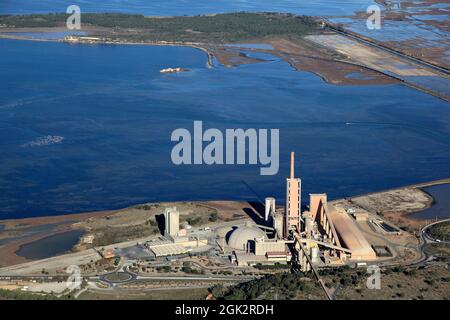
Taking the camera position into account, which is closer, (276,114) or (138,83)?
(276,114)

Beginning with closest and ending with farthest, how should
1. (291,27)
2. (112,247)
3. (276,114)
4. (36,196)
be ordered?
(112,247) < (36,196) < (276,114) < (291,27)

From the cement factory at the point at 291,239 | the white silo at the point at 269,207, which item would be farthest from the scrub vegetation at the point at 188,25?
the cement factory at the point at 291,239

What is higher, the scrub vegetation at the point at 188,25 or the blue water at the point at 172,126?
the scrub vegetation at the point at 188,25

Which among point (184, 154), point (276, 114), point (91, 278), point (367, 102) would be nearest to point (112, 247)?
point (91, 278)

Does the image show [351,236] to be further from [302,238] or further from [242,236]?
Result: [242,236]

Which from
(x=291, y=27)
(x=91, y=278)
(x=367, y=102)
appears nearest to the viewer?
(x=91, y=278)

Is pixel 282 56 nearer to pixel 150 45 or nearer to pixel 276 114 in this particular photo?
pixel 150 45

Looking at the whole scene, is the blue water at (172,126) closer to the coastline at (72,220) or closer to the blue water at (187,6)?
the coastline at (72,220)
